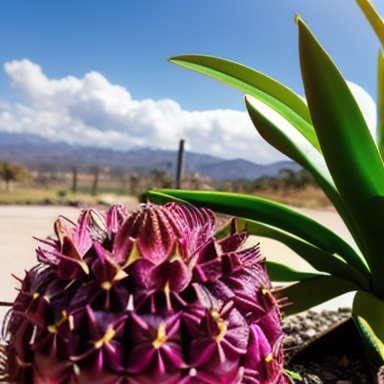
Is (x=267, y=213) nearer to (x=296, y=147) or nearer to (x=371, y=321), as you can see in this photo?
(x=296, y=147)

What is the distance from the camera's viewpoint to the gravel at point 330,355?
4.14 feet

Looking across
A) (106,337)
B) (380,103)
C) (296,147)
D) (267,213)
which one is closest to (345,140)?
(296,147)

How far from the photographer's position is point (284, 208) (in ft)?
4.02

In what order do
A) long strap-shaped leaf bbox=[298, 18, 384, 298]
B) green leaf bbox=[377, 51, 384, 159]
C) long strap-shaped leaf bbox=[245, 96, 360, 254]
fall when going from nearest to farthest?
long strap-shaped leaf bbox=[298, 18, 384, 298] → long strap-shaped leaf bbox=[245, 96, 360, 254] → green leaf bbox=[377, 51, 384, 159]

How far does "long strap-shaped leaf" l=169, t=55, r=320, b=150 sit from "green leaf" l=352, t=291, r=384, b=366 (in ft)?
1.48

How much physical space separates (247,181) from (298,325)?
11.1 meters

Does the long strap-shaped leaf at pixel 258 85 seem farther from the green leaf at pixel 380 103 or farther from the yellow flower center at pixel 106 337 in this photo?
the yellow flower center at pixel 106 337

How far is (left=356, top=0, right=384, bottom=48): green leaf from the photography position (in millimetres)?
1259

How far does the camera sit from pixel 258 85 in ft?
4.05

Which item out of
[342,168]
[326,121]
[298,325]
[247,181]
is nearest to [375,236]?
[342,168]

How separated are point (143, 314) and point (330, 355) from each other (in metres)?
1.18

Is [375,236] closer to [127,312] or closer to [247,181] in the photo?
[127,312]

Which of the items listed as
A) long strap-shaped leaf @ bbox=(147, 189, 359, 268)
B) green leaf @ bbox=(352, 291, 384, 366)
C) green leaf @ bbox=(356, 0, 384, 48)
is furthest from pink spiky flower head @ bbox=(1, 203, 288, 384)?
green leaf @ bbox=(356, 0, 384, 48)

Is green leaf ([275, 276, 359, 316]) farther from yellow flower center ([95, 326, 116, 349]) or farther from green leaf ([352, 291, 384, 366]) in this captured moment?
yellow flower center ([95, 326, 116, 349])
